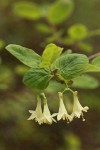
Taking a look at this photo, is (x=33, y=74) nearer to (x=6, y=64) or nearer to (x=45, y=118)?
(x=45, y=118)

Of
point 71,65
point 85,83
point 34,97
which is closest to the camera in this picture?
point 71,65

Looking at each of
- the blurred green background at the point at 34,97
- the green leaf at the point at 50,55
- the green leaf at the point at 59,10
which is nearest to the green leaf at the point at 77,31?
the blurred green background at the point at 34,97

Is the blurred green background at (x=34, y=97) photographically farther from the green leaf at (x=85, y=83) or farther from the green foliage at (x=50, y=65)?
the green foliage at (x=50, y=65)

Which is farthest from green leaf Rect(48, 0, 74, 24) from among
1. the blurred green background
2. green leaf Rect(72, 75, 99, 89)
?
green leaf Rect(72, 75, 99, 89)

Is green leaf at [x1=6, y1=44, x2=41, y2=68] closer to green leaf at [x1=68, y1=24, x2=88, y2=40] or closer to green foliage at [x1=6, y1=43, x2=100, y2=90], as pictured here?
green foliage at [x1=6, y1=43, x2=100, y2=90]

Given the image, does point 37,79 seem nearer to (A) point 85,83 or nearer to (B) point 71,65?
(B) point 71,65

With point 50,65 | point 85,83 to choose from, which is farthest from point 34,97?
point 50,65
